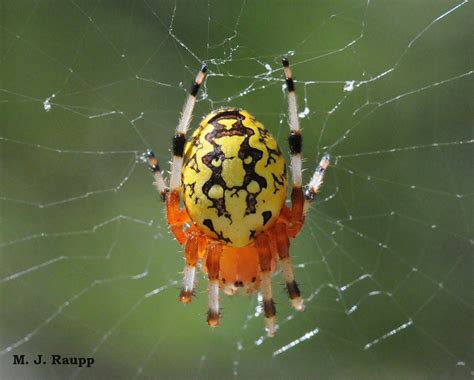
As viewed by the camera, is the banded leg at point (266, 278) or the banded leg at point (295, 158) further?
the banded leg at point (266, 278)

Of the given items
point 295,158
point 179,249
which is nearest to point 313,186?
point 295,158

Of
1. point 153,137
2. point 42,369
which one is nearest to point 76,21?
point 153,137

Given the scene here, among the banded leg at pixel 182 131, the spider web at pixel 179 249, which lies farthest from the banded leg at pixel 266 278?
the spider web at pixel 179 249

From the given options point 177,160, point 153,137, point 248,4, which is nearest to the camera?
point 177,160

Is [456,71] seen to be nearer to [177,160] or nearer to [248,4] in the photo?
[248,4]

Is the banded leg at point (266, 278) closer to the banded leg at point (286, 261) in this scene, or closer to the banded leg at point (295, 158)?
the banded leg at point (286, 261)

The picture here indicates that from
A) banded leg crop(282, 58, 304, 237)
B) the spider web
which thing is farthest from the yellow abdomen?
the spider web

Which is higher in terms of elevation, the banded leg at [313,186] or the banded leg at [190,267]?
the banded leg at [313,186]

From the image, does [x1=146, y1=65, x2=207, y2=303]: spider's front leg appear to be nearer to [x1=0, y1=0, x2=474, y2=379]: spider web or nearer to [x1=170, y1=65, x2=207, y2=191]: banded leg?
[x1=170, y1=65, x2=207, y2=191]: banded leg
